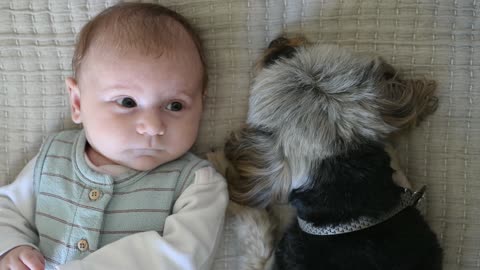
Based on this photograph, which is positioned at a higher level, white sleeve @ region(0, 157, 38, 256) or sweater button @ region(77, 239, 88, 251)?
white sleeve @ region(0, 157, 38, 256)

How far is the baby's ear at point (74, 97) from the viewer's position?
3.69ft

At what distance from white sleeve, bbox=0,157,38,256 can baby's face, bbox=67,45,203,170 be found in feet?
0.56

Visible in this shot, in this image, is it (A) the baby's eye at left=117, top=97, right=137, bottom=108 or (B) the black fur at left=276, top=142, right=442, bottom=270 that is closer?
(B) the black fur at left=276, top=142, right=442, bottom=270

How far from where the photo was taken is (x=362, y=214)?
947mm

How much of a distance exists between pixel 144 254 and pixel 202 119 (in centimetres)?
32

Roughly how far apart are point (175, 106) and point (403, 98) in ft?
1.44

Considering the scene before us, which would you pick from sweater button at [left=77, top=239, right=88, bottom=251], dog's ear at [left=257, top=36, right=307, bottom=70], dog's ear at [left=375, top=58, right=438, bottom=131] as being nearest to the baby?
sweater button at [left=77, top=239, right=88, bottom=251]

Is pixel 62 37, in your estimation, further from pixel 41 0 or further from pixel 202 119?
pixel 202 119

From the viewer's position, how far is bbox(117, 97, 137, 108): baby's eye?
104 centimetres

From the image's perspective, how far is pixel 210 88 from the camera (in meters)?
1.17

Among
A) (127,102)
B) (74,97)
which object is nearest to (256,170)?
(127,102)

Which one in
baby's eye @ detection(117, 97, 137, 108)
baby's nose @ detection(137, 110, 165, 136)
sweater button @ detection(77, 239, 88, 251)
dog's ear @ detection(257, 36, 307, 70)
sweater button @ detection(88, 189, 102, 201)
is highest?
dog's ear @ detection(257, 36, 307, 70)

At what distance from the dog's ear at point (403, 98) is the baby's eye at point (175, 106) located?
0.38 metres

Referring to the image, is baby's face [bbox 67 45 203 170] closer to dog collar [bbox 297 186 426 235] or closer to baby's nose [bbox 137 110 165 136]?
baby's nose [bbox 137 110 165 136]
